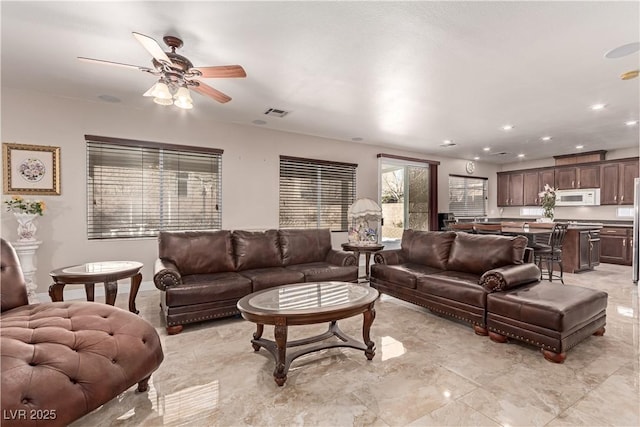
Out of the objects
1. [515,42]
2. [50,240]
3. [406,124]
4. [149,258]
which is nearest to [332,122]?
[406,124]

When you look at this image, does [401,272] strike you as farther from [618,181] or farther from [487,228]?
[618,181]

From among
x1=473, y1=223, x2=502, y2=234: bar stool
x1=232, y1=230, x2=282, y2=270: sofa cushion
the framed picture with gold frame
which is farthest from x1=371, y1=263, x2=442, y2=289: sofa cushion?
the framed picture with gold frame

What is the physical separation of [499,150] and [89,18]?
7.63 m

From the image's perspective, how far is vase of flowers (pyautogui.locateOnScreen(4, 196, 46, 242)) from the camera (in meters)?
3.55

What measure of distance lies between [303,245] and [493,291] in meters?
2.37

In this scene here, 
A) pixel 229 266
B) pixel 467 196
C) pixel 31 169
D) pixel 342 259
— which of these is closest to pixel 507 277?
pixel 342 259

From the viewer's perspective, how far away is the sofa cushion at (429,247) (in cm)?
392

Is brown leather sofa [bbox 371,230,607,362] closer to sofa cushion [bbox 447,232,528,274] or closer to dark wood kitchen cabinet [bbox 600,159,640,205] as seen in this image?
sofa cushion [bbox 447,232,528,274]

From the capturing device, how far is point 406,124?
5062mm

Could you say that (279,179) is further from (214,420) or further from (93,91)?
(214,420)

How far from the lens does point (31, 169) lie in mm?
3803

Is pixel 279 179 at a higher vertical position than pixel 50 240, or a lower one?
higher

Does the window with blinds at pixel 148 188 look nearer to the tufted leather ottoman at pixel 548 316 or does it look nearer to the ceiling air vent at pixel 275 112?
the ceiling air vent at pixel 275 112

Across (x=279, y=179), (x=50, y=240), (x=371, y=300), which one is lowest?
Result: (x=371, y=300)
